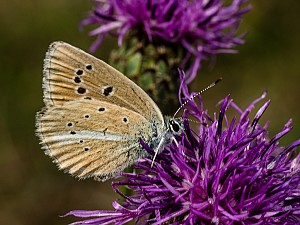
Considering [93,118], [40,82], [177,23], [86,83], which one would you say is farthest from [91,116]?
[40,82]

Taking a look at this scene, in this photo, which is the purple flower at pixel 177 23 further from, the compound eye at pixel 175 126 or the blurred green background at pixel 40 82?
the blurred green background at pixel 40 82

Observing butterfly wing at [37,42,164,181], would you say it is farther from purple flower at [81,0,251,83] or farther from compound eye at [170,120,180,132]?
purple flower at [81,0,251,83]

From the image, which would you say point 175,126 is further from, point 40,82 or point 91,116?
point 40,82

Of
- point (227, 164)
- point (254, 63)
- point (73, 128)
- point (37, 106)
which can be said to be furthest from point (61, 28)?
point (227, 164)

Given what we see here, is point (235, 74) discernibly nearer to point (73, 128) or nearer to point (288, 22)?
point (288, 22)

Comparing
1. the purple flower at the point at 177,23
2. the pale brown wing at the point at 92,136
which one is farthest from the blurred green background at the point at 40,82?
the pale brown wing at the point at 92,136

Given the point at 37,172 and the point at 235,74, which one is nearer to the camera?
the point at 37,172
